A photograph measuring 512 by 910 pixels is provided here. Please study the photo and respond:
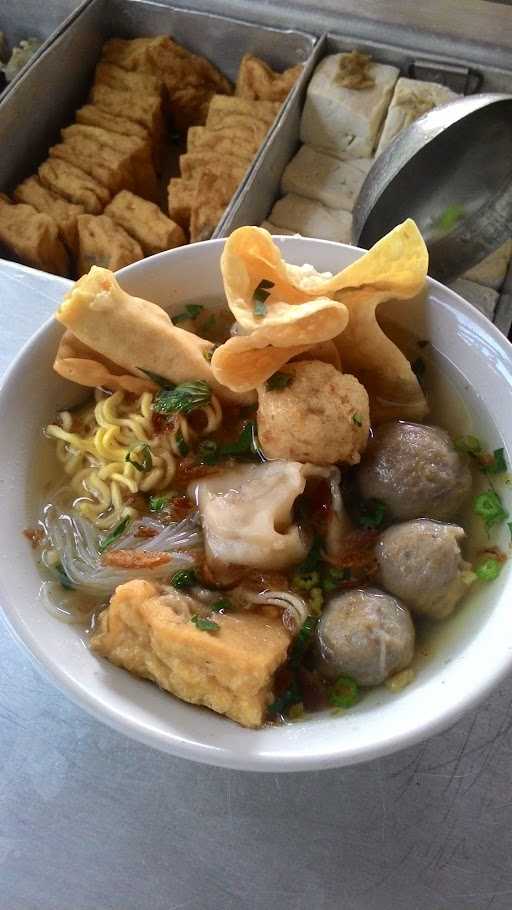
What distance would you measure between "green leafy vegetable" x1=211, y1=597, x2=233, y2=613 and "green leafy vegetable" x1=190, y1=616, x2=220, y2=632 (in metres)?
0.09

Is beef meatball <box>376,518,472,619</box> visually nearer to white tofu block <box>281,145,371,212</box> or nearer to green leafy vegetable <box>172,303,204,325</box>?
green leafy vegetable <box>172,303,204,325</box>

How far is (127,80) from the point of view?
2.62 m

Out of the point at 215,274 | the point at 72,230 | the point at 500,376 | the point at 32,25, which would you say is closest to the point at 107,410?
the point at 215,274

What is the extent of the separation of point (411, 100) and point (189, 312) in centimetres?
121

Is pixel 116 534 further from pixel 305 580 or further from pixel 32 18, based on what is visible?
pixel 32 18

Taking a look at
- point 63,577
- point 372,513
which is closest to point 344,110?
point 372,513

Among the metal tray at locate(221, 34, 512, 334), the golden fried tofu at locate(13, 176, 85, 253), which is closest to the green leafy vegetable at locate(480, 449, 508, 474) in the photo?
the metal tray at locate(221, 34, 512, 334)

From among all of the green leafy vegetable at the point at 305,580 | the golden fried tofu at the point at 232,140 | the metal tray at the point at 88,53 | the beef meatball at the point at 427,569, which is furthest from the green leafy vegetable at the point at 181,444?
the metal tray at the point at 88,53

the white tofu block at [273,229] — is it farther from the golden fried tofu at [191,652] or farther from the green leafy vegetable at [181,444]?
the golden fried tofu at [191,652]

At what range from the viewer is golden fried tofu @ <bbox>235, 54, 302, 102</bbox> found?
8.09 feet

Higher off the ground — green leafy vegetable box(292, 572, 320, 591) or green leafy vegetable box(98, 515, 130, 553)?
green leafy vegetable box(292, 572, 320, 591)

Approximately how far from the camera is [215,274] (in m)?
1.49

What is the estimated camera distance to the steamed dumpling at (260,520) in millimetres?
1362

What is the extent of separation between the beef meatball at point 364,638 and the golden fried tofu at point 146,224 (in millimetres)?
1386
